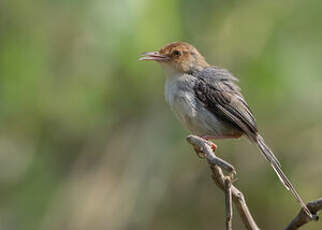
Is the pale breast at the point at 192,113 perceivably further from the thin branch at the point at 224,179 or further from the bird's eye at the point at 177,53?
the thin branch at the point at 224,179

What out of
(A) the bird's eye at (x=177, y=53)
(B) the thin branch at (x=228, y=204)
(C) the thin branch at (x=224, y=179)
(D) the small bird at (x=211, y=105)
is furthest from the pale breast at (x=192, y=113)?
(B) the thin branch at (x=228, y=204)

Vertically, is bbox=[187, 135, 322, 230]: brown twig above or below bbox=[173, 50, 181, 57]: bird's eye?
below

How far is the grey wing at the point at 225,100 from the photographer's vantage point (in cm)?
529

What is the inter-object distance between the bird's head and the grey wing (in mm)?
191

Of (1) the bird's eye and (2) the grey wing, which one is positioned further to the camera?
(1) the bird's eye

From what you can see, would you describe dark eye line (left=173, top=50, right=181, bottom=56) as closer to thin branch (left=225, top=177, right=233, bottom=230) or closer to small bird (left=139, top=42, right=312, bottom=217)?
small bird (left=139, top=42, right=312, bottom=217)

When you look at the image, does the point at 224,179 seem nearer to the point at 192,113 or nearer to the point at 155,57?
the point at 192,113

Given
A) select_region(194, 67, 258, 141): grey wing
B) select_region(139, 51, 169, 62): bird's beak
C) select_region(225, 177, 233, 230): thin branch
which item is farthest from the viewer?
select_region(139, 51, 169, 62): bird's beak

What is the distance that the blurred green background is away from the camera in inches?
253

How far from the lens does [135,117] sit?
7801 millimetres

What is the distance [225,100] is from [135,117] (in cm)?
248

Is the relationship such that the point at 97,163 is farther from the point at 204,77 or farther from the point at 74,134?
the point at 204,77

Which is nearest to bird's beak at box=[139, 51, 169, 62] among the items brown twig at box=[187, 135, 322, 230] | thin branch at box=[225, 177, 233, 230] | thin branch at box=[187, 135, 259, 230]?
thin branch at box=[187, 135, 259, 230]

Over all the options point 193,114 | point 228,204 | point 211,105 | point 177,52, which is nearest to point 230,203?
point 228,204
